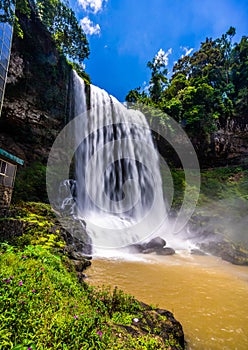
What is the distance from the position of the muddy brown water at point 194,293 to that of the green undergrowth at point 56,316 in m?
0.99

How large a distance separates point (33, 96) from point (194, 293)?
15007 mm

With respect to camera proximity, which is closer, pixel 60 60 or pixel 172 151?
pixel 60 60

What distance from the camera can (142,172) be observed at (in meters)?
17.7

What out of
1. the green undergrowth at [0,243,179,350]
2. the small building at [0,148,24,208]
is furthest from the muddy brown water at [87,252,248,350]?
the small building at [0,148,24,208]

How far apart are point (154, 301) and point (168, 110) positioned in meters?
19.4

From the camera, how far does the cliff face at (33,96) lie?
12.8 meters

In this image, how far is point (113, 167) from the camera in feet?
54.9

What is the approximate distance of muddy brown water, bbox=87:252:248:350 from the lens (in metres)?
2.90

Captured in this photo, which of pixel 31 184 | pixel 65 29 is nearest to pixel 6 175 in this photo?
pixel 31 184

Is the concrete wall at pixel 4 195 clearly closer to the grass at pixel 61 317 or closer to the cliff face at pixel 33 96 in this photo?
the grass at pixel 61 317

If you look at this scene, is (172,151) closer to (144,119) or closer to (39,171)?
(144,119)

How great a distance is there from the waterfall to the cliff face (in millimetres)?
1681

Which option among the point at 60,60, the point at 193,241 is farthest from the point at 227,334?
the point at 60,60

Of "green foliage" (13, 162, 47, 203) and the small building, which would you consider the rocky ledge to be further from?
"green foliage" (13, 162, 47, 203)
